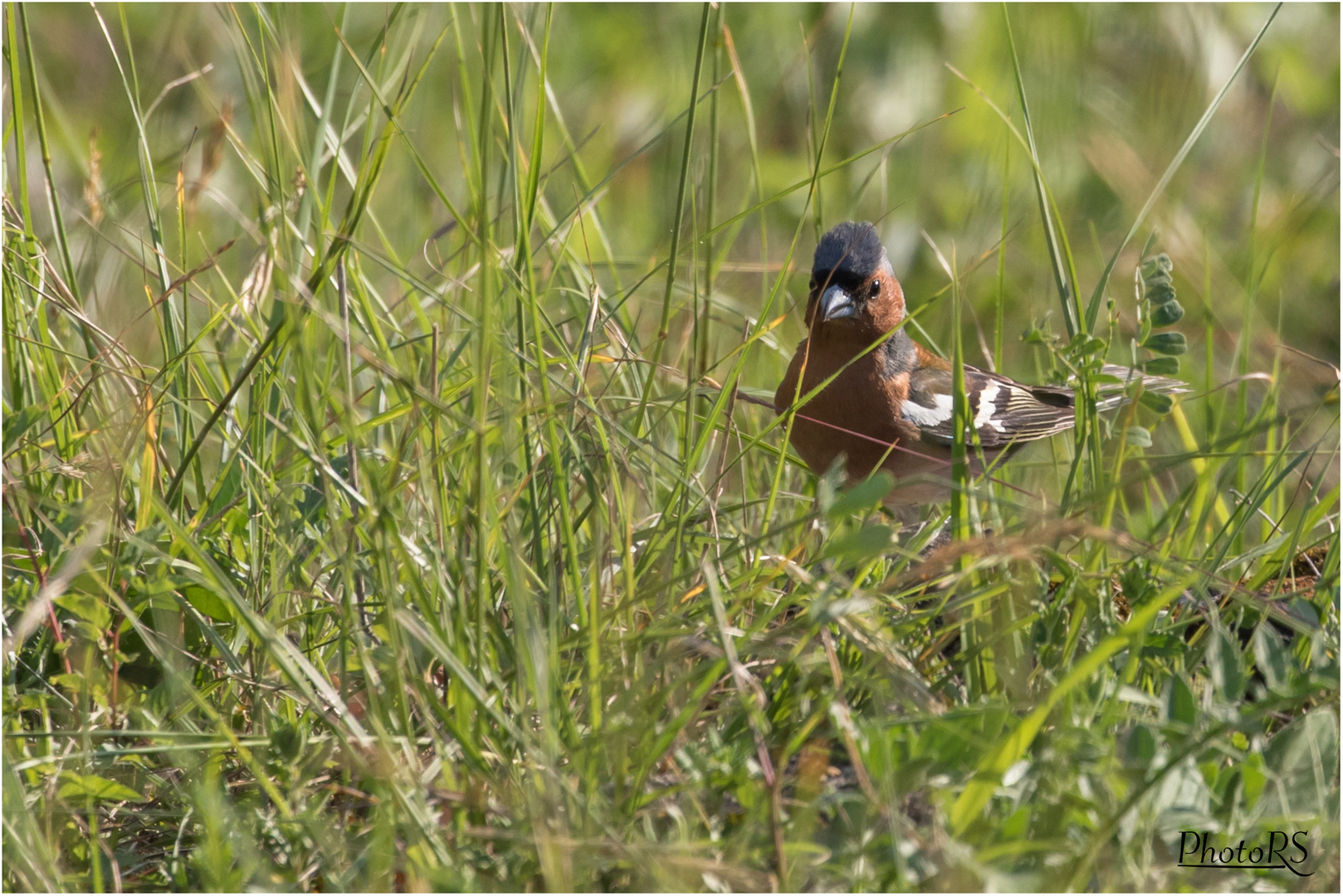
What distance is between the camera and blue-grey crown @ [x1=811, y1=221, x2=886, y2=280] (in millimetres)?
3572

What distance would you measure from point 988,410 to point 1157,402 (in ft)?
5.02

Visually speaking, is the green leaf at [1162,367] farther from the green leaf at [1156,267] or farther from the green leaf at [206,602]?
the green leaf at [206,602]

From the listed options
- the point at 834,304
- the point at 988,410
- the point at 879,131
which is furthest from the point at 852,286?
the point at 879,131

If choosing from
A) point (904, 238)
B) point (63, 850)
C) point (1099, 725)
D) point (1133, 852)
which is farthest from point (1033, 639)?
point (904, 238)

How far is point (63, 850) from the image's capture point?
1996 millimetres

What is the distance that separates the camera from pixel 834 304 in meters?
3.60

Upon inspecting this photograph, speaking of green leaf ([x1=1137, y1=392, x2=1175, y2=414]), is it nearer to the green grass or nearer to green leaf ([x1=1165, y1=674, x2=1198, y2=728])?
the green grass

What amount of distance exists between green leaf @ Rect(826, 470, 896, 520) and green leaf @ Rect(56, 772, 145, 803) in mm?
1316

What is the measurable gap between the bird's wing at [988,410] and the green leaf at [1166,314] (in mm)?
1338

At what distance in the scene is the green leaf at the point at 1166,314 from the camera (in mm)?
2547

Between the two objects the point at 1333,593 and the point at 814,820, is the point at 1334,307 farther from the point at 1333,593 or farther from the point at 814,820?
the point at 814,820

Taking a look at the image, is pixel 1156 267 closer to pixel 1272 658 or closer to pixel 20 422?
pixel 1272 658

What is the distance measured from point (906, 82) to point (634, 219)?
1873 millimetres

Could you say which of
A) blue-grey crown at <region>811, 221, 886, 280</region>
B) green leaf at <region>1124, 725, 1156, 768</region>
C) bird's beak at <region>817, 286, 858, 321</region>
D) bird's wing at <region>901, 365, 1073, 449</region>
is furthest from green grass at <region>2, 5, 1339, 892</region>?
bird's wing at <region>901, 365, 1073, 449</region>
